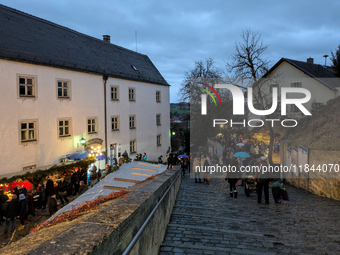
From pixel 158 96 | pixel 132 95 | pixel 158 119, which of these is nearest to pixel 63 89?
pixel 132 95

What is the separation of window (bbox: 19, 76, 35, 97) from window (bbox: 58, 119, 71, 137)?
308 cm

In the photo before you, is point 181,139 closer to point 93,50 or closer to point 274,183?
point 93,50

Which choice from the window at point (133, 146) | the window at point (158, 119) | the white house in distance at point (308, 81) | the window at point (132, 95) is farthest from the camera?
the window at point (158, 119)

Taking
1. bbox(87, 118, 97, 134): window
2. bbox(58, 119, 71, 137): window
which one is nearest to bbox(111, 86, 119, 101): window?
bbox(87, 118, 97, 134): window

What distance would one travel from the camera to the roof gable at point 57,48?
1889cm

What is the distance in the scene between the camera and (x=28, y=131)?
18359mm

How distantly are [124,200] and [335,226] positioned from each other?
6.15 metres

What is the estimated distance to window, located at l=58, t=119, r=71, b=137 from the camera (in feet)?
68.0

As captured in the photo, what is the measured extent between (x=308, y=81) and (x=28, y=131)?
31.6 meters

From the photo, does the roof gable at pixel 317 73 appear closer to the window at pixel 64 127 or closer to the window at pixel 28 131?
the window at pixel 64 127

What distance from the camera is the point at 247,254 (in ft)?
16.8

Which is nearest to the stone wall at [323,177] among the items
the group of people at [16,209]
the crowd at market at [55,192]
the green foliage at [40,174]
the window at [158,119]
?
the crowd at market at [55,192]

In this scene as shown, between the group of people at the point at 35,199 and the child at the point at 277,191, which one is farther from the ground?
the child at the point at 277,191

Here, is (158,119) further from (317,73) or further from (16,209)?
(16,209)
